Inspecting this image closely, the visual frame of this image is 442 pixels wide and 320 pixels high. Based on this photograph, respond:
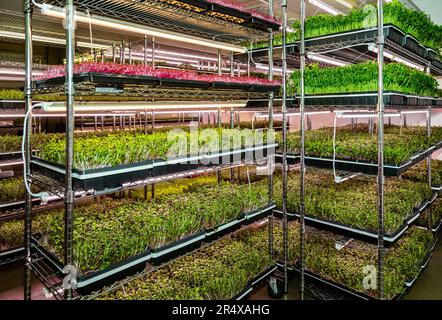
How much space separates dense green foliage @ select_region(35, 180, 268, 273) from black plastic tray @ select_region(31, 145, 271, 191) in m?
0.32

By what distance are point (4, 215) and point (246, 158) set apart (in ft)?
9.83

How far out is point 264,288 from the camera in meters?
3.60

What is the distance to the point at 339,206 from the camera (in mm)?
3320

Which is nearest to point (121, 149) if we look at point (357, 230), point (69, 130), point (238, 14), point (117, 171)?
point (117, 171)

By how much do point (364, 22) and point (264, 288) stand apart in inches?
113

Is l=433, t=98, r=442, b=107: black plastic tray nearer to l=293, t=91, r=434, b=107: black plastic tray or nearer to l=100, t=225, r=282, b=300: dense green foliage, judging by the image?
l=293, t=91, r=434, b=107: black plastic tray

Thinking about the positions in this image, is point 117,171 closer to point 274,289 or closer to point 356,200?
point 274,289

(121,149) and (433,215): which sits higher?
(121,149)

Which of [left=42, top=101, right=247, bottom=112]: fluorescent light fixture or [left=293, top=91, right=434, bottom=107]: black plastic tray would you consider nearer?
[left=42, top=101, right=247, bottom=112]: fluorescent light fixture

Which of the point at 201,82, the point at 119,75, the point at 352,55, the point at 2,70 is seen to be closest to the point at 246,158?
the point at 201,82

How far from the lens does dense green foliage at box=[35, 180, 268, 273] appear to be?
6.47 ft

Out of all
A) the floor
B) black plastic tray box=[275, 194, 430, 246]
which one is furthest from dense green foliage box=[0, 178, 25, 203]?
black plastic tray box=[275, 194, 430, 246]

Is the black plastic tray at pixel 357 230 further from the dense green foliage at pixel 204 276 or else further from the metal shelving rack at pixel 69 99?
the dense green foliage at pixel 204 276

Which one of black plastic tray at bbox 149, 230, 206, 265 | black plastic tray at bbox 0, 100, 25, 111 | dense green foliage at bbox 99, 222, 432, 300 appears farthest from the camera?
black plastic tray at bbox 0, 100, 25, 111
